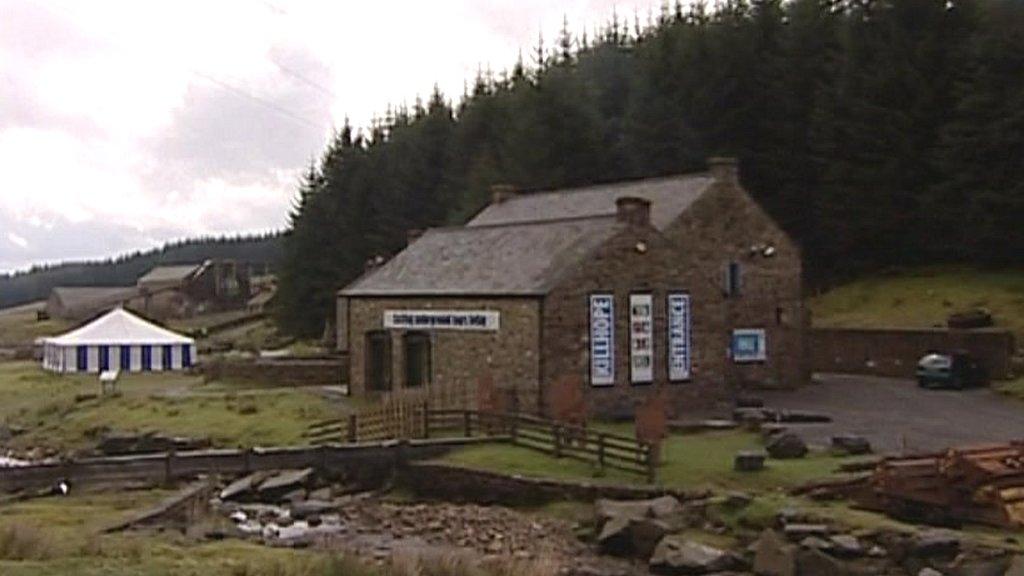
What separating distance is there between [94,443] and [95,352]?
24.9 m

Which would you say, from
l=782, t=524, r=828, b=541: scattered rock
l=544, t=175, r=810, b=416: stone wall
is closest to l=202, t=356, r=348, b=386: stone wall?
l=544, t=175, r=810, b=416: stone wall

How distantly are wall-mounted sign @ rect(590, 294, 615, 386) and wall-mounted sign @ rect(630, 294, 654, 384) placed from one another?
68 cm

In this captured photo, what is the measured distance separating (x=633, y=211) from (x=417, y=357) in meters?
7.64

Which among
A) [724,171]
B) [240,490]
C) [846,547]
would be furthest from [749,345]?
[846,547]

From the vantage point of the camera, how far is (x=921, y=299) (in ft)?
171

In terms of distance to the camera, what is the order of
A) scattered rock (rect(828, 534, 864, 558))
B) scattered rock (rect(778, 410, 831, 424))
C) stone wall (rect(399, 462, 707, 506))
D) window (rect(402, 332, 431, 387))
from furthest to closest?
window (rect(402, 332, 431, 387)) < scattered rock (rect(778, 410, 831, 424)) < stone wall (rect(399, 462, 707, 506)) < scattered rock (rect(828, 534, 864, 558))

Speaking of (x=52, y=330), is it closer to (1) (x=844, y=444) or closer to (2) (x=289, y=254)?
(2) (x=289, y=254)

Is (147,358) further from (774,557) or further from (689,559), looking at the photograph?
(774,557)

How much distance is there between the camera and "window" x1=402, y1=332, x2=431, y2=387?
4047cm

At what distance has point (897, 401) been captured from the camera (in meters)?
38.1

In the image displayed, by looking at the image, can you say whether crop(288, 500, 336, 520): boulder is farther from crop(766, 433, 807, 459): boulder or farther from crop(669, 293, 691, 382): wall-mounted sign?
crop(669, 293, 691, 382): wall-mounted sign

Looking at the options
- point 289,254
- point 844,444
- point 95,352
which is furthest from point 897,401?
point 289,254

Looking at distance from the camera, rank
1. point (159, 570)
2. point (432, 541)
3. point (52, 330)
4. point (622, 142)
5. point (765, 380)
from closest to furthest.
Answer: point (159, 570) → point (432, 541) → point (765, 380) → point (622, 142) → point (52, 330)

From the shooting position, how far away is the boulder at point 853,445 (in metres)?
28.5
